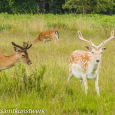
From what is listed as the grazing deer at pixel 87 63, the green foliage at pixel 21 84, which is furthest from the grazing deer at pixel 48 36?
the green foliage at pixel 21 84

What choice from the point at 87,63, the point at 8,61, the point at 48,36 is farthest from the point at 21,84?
the point at 48,36

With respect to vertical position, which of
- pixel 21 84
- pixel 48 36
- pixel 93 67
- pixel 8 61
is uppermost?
pixel 93 67

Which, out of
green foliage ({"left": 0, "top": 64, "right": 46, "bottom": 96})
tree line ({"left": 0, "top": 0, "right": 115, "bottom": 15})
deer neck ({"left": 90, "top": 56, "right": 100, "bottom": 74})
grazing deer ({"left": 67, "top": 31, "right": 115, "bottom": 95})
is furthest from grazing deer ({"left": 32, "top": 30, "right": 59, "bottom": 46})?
tree line ({"left": 0, "top": 0, "right": 115, "bottom": 15})

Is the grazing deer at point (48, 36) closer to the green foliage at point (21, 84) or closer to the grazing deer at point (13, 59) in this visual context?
the grazing deer at point (13, 59)

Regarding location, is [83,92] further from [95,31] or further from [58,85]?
[95,31]

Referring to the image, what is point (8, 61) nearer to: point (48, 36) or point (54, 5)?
point (48, 36)

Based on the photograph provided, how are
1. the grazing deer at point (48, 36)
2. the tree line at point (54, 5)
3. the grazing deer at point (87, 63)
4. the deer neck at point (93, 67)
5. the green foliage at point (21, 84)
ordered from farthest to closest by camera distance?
the tree line at point (54, 5)
the grazing deer at point (48, 36)
the green foliage at point (21, 84)
the deer neck at point (93, 67)
the grazing deer at point (87, 63)

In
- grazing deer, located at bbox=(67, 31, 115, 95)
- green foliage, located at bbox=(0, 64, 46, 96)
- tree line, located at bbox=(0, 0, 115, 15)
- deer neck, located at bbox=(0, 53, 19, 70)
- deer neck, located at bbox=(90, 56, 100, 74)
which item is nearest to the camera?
grazing deer, located at bbox=(67, 31, 115, 95)

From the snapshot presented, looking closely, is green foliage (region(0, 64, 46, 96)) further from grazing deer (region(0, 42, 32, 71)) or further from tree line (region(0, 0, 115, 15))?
tree line (region(0, 0, 115, 15))

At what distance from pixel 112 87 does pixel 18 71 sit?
191 cm

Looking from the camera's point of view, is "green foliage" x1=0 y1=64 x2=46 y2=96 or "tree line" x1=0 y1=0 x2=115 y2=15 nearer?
"green foliage" x1=0 y1=64 x2=46 y2=96

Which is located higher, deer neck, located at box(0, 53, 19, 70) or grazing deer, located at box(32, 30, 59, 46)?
deer neck, located at box(0, 53, 19, 70)

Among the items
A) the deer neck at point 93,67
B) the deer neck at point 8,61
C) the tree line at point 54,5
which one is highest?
the tree line at point 54,5

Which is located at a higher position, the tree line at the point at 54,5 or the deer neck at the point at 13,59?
the tree line at the point at 54,5
